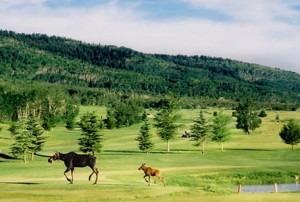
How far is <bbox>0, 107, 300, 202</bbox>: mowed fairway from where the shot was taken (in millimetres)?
38094

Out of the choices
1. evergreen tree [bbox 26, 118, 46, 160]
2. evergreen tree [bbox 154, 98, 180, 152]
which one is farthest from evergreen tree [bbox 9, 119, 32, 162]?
evergreen tree [bbox 154, 98, 180, 152]

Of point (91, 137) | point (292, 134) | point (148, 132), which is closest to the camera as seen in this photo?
point (91, 137)

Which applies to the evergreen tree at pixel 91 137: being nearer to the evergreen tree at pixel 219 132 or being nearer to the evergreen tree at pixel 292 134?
the evergreen tree at pixel 219 132

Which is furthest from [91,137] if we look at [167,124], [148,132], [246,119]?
[246,119]

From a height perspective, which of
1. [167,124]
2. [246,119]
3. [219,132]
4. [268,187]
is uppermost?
[246,119]

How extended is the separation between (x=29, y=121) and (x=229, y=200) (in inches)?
2286

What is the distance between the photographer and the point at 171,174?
62.0m

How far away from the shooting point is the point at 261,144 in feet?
374

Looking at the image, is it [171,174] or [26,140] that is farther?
[26,140]

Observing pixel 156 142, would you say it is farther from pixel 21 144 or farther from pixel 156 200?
pixel 156 200

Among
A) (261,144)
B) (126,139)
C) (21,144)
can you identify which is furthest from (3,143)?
(261,144)

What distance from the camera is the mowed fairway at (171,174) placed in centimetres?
3809

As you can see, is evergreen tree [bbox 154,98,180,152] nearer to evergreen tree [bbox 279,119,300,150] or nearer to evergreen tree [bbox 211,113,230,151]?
evergreen tree [bbox 211,113,230,151]

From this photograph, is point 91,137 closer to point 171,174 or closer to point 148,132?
point 148,132
